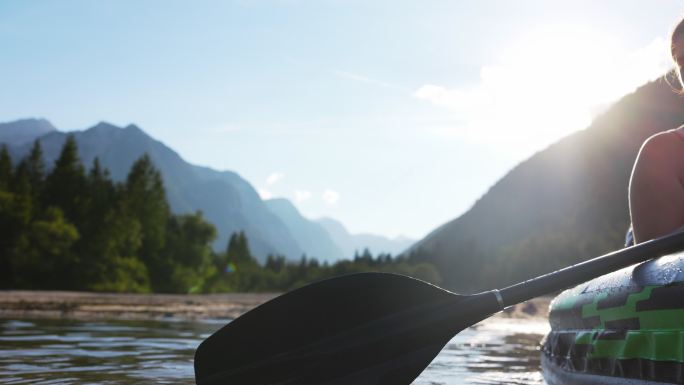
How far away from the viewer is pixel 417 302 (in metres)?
4.29

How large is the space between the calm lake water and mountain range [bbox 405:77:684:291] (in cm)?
9075

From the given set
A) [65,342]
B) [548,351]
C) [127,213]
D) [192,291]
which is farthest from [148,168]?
[548,351]

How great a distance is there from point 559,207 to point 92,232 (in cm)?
11824

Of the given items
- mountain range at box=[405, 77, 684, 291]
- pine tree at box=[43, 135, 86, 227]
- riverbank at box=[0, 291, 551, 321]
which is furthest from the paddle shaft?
mountain range at box=[405, 77, 684, 291]

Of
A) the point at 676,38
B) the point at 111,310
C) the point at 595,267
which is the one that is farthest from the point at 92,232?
the point at 676,38

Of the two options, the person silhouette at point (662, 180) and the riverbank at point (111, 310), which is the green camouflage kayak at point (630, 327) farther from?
the riverbank at point (111, 310)

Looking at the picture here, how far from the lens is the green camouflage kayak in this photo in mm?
2951

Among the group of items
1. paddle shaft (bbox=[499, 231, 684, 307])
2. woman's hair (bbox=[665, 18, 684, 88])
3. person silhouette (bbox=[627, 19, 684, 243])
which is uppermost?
woman's hair (bbox=[665, 18, 684, 88])

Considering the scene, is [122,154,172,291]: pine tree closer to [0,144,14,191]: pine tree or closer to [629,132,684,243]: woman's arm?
[0,144,14,191]: pine tree

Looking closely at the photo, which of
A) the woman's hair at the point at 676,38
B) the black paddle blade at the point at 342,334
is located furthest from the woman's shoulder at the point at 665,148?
the black paddle blade at the point at 342,334

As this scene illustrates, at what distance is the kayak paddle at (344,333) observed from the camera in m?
4.05

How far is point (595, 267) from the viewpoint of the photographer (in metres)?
3.55

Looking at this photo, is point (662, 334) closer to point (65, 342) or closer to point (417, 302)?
point (417, 302)

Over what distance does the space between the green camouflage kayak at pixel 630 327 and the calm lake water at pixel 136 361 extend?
5.23ft
